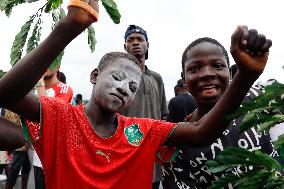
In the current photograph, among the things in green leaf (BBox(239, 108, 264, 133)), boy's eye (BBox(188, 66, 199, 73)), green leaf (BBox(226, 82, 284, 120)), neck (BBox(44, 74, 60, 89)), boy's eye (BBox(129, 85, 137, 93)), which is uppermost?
neck (BBox(44, 74, 60, 89))

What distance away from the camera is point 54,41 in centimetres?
154

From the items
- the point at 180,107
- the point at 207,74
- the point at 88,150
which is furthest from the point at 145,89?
the point at 88,150

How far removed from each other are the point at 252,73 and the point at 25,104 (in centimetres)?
92

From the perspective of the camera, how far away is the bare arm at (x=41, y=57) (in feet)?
4.95

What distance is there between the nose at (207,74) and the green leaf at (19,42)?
928 mm

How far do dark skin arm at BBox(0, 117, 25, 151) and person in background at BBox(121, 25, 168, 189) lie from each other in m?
1.72

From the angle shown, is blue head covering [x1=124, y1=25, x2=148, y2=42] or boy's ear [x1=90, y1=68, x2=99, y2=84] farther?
blue head covering [x1=124, y1=25, x2=148, y2=42]

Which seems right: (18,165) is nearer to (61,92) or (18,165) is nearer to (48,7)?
(61,92)

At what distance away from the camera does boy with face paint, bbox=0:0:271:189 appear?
1551 millimetres

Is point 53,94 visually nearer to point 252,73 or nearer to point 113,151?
point 113,151

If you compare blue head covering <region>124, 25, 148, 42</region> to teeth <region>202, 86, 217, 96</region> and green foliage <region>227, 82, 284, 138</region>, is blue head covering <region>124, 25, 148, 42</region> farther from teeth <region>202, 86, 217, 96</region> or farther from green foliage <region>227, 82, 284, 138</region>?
green foliage <region>227, 82, 284, 138</region>

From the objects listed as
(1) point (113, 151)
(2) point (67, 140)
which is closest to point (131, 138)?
(1) point (113, 151)

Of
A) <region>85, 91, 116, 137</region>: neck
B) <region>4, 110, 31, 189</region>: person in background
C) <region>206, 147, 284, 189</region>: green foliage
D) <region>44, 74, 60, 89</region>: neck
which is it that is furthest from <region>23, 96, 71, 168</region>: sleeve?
<region>4, 110, 31, 189</region>: person in background

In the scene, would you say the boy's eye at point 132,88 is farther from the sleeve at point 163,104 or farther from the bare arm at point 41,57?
the sleeve at point 163,104
